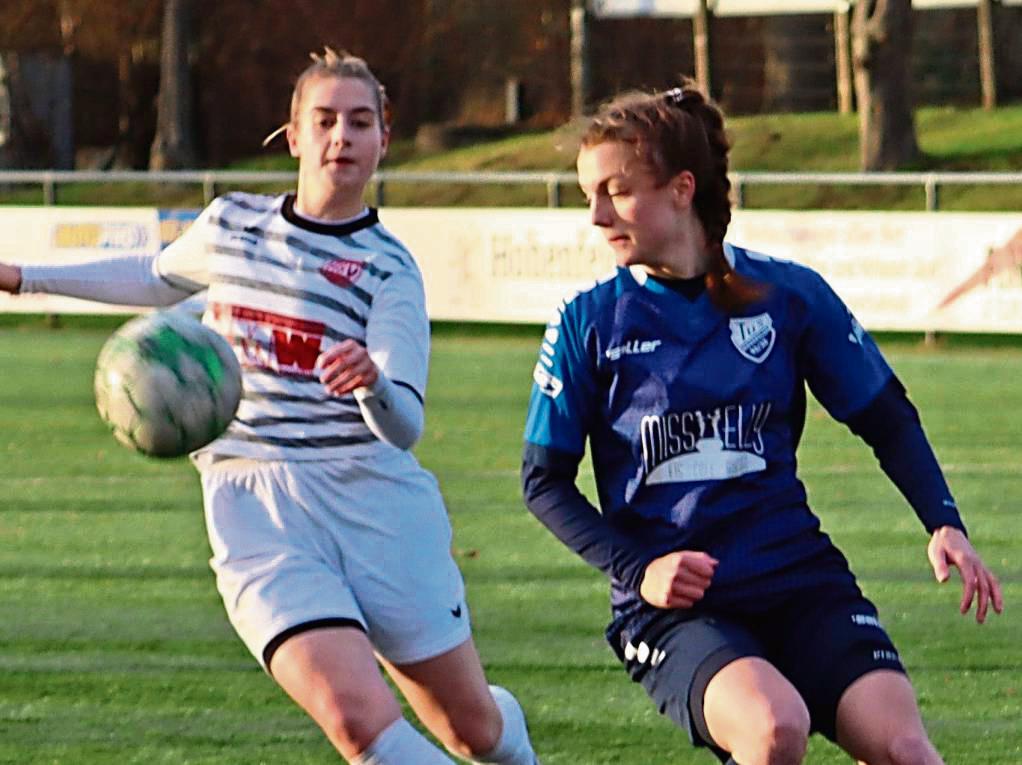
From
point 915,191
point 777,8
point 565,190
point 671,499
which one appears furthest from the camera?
point 777,8

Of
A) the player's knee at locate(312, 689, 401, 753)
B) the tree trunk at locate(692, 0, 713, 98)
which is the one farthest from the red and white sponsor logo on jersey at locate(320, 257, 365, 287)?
the tree trunk at locate(692, 0, 713, 98)

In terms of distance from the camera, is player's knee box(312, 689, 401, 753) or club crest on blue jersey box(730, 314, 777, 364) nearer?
club crest on blue jersey box(730, 314, 777, 364)

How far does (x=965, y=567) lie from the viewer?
4.46m

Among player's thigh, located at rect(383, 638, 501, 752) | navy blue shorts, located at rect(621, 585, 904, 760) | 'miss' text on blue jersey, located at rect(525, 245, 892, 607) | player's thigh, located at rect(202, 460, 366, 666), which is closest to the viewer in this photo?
navy blue shorts, located at rect(621, 585, 904, 760)

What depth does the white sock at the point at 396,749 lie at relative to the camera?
5012 millimetres

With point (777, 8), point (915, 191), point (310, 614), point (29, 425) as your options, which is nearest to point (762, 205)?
point (915, 191)

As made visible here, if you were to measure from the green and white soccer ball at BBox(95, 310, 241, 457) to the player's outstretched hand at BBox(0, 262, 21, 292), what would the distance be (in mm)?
274

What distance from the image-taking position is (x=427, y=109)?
46.0 meters

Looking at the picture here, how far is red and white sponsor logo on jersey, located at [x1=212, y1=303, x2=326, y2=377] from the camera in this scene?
5.36 m

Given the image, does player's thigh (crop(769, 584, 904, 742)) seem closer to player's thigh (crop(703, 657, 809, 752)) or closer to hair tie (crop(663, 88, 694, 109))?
player's thigh (crop(703, 657, 809, 752))

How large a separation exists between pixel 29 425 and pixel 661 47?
1190 inches

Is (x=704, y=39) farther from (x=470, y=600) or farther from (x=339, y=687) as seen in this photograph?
(x=339, y=687)

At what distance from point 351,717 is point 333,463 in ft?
2.01

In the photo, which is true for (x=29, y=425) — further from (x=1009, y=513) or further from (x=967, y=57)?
(x=967, y=57)
